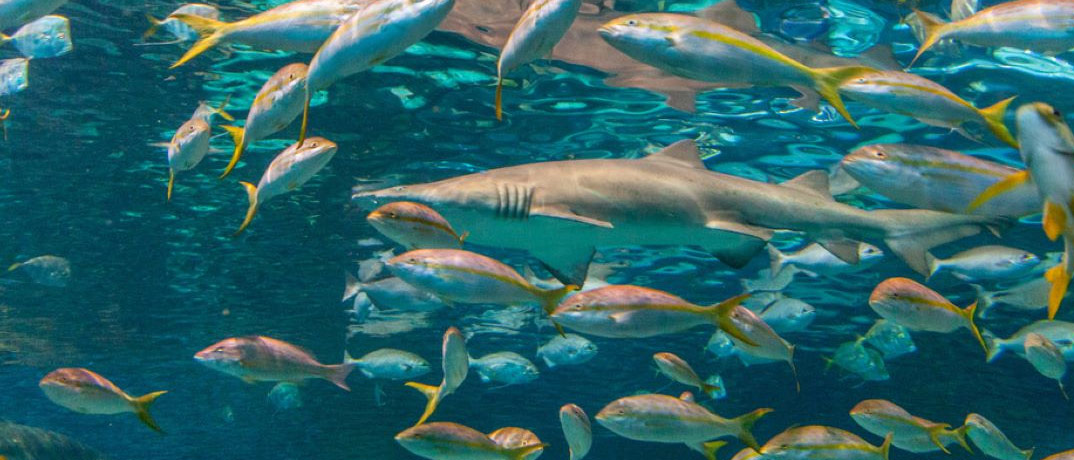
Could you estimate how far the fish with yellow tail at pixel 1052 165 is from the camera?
2.15 m

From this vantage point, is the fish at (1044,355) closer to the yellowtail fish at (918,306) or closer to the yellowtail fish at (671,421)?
the yellowtail fish at (918,306)

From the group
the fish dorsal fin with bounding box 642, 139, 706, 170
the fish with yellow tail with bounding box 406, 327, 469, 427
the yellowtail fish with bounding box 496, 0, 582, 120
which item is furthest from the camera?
the fish dorsal fin with bounding box 642, 139, 706, 170

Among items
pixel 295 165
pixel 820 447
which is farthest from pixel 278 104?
pixel 820 447

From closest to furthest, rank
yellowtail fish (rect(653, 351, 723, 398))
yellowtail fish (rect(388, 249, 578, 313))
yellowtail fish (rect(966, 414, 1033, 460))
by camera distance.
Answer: yellowtail fish (rect(388, 249, 578, 313)) < yellowtail fish (rect(653, 351, 723, 398)) < yellowtail fish (rect(966, 414, 1033, 460))

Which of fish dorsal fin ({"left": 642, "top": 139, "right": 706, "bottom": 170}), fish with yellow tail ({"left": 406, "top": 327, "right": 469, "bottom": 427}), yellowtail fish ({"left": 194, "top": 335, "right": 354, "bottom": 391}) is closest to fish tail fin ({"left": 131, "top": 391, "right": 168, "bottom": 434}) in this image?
yellowtail fish ({"left": 194, "top": 335, "right": 354, "bottom": 391})

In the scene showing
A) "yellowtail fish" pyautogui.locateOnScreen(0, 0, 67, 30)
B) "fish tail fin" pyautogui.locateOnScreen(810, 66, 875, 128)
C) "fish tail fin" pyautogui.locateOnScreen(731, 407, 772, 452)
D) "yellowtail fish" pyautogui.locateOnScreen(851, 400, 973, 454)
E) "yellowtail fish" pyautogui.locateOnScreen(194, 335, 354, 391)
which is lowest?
"yellowtail fish" pyautogui.locateOnScreen(851, 400, 973, 454)

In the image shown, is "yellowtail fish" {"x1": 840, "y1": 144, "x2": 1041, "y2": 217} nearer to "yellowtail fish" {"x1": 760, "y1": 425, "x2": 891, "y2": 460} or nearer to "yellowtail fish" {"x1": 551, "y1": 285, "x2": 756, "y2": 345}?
"yellowtail fish" {"x1": 551, "y1": 285, "x2": 756, "y2": 345}

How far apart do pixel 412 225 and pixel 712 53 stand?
2494 millimetres

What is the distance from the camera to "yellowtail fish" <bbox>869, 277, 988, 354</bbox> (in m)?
6.09

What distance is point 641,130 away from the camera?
10.6 metres

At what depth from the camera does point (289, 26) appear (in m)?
3.58

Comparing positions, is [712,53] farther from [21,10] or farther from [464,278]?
[21,10]

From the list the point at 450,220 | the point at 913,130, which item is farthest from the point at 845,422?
the point at 450,220

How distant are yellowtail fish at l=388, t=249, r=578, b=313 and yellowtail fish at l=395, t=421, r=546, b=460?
1.97 metres
